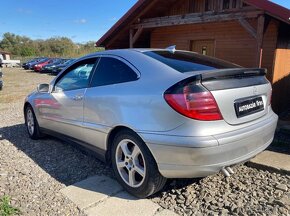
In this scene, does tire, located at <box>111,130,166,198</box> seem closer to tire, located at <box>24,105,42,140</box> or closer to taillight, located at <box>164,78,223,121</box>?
taillight, located at <box>164,78,223,121</box>

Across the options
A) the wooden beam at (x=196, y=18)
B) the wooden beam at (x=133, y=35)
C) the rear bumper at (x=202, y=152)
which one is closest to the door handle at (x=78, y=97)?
the rear bumper at (x=202, y=152)

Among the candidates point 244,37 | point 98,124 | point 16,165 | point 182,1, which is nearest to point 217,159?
point 98,124

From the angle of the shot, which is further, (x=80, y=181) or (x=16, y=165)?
(x=16, y=165)

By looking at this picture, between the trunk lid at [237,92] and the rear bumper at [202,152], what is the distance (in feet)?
0.53

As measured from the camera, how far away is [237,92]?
281 cm

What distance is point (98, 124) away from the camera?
139 inches

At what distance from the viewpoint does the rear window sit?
3.07m

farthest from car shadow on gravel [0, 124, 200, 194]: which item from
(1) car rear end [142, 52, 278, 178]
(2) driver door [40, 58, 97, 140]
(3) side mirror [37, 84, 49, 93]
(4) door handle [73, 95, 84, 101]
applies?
(3) side mirror [37, 84, 49, 93]

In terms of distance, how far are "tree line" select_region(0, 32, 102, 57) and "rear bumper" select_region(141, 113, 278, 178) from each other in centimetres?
6567

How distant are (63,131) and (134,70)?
1843 millimetres

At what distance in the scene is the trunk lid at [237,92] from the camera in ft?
8.80

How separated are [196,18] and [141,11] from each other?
2128mm

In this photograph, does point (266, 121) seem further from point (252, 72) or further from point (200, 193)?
point (200, 193)

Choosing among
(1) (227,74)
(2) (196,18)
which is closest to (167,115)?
(1) (227,74)
